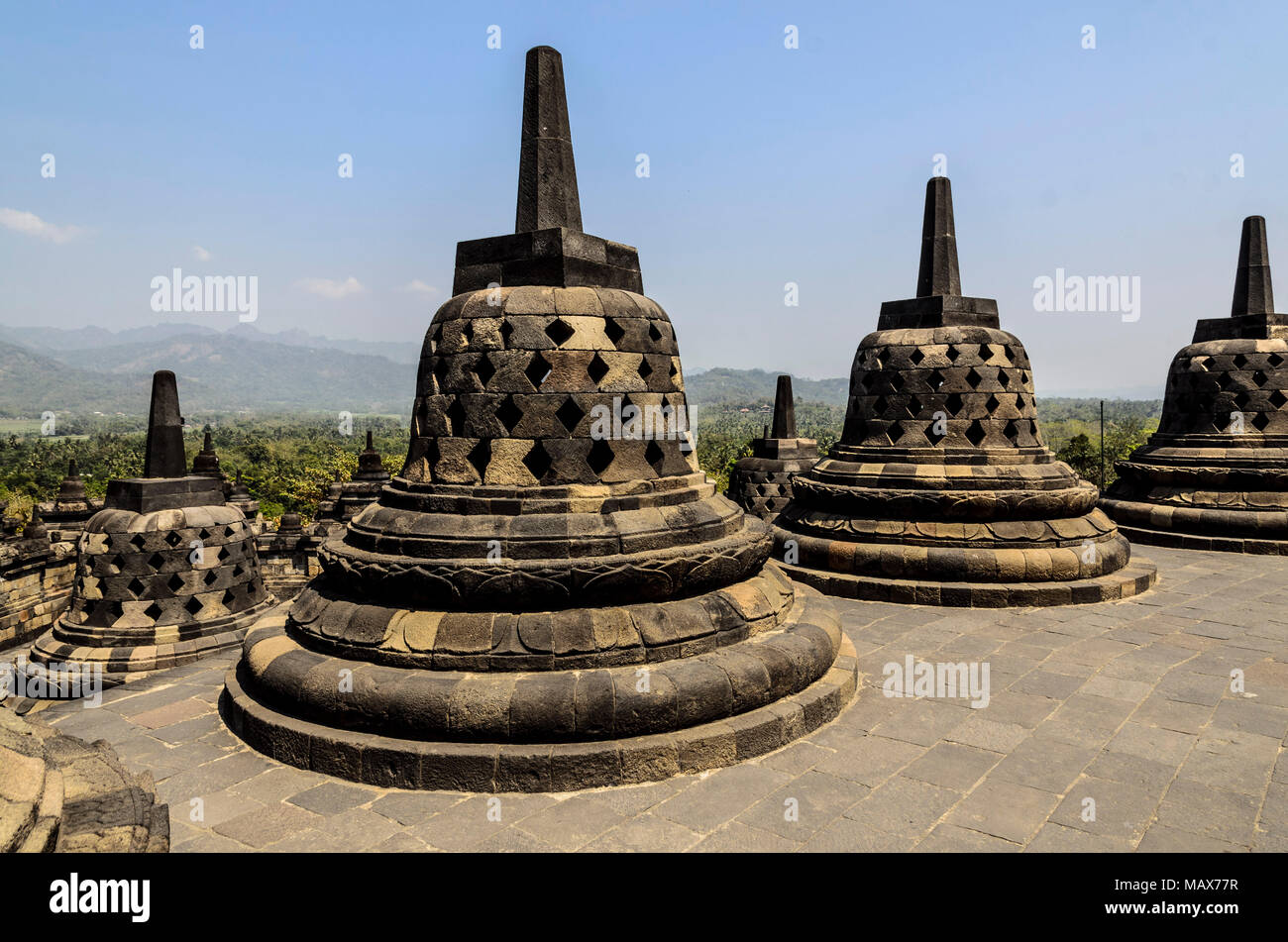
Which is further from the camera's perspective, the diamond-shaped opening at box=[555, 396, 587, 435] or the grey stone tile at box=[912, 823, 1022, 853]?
the diamond-shaped opening at box=[555, 396, 587, 435]

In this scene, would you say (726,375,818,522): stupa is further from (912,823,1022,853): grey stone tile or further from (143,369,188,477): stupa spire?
(912,823,1022,853): grey stone tile

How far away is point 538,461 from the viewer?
4.98m

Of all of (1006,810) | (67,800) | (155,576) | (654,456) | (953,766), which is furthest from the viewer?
(155,576)

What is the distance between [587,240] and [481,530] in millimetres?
2144

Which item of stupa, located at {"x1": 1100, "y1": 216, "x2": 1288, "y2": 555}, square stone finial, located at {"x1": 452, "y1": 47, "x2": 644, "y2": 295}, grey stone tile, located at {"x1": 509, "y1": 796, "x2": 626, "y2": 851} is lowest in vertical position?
grey stone tile, located at {"x1": 509, "y1": 796, "x2": 626, "y2": 851}

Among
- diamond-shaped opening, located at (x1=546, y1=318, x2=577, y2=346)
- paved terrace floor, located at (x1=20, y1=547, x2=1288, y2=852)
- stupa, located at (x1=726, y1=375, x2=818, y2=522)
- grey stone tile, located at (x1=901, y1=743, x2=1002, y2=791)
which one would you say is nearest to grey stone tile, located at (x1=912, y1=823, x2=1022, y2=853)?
paved terrace floor, located at (x1=20, y1=547, x2=1288, y2=852)

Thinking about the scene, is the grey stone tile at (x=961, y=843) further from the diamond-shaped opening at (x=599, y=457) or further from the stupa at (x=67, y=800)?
the stupa at (x=67, y=800)

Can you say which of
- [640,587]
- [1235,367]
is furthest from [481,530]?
[1235,367]

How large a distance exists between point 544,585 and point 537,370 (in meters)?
1.40

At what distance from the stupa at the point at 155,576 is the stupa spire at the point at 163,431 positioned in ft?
0.04

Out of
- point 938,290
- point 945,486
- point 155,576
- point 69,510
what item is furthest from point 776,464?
point 69,510

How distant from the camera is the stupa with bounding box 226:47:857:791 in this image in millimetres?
4074

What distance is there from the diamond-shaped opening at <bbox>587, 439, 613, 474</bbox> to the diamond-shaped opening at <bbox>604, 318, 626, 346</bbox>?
2.30 ft

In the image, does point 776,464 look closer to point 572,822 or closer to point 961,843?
point 961,843
